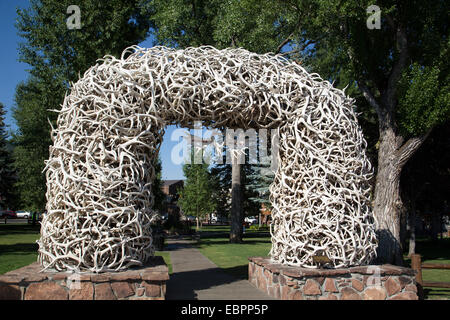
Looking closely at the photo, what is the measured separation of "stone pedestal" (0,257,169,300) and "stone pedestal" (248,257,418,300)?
199 centimetres

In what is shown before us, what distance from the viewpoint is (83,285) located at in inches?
210

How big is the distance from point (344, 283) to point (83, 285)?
4013 millimetres

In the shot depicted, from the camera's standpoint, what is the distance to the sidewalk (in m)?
6.77

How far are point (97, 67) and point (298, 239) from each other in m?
4.47

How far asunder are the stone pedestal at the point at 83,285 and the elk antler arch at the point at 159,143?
0.25 meters

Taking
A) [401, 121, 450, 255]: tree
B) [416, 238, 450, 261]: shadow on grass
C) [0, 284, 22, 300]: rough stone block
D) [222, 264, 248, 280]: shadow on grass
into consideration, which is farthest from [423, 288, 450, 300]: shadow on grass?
[401, 121, 450, 255]: tree

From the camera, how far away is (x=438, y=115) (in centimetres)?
1068

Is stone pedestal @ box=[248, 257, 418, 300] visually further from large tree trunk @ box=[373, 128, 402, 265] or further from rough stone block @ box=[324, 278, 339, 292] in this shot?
large tree trunk @ box=[373, 128, 402, 265]

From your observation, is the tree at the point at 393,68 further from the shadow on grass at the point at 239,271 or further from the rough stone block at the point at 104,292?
the rough stone block at the point at 104,292

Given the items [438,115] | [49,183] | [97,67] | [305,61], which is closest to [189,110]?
[97,67]

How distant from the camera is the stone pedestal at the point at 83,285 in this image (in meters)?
5.17

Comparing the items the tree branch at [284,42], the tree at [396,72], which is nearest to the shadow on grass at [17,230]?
the tree branch at [284,42]

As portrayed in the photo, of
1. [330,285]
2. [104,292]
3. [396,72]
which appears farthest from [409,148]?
[104,292]

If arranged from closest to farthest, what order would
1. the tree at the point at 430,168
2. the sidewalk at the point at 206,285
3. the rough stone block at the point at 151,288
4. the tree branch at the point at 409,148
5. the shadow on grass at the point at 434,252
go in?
the rough stone block at the point at 151,288, the sidewalk at the point at 206,285, the tree branch at the point at 409,148, the shadow on grass at the point at 434,252, the tree at the point at 430,168
